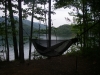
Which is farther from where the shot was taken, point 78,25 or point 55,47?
point 78,25

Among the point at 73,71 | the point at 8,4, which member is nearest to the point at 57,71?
the point at 73,71

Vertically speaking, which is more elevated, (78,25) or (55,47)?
(78,25)

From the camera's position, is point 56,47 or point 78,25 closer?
point 56,47

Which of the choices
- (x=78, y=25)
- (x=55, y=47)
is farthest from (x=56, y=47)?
(x=78, y=25)

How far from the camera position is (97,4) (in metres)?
3.36

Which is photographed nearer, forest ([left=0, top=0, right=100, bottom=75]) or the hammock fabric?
the hammock fabric

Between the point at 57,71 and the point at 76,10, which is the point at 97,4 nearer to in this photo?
the point at 57,71

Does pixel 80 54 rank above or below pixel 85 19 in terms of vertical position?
below

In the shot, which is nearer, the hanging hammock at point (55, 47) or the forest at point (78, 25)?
the hanging hammock at point (55, 47)

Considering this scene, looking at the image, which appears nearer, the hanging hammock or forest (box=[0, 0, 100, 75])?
the hanging hammock

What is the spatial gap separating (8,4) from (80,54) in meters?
4.68

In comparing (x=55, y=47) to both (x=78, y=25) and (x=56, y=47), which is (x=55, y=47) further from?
(x=78, y=25)

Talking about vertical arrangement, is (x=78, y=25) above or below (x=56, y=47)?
above

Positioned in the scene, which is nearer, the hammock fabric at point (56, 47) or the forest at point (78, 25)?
the hammock fabric at point (56, 47)
